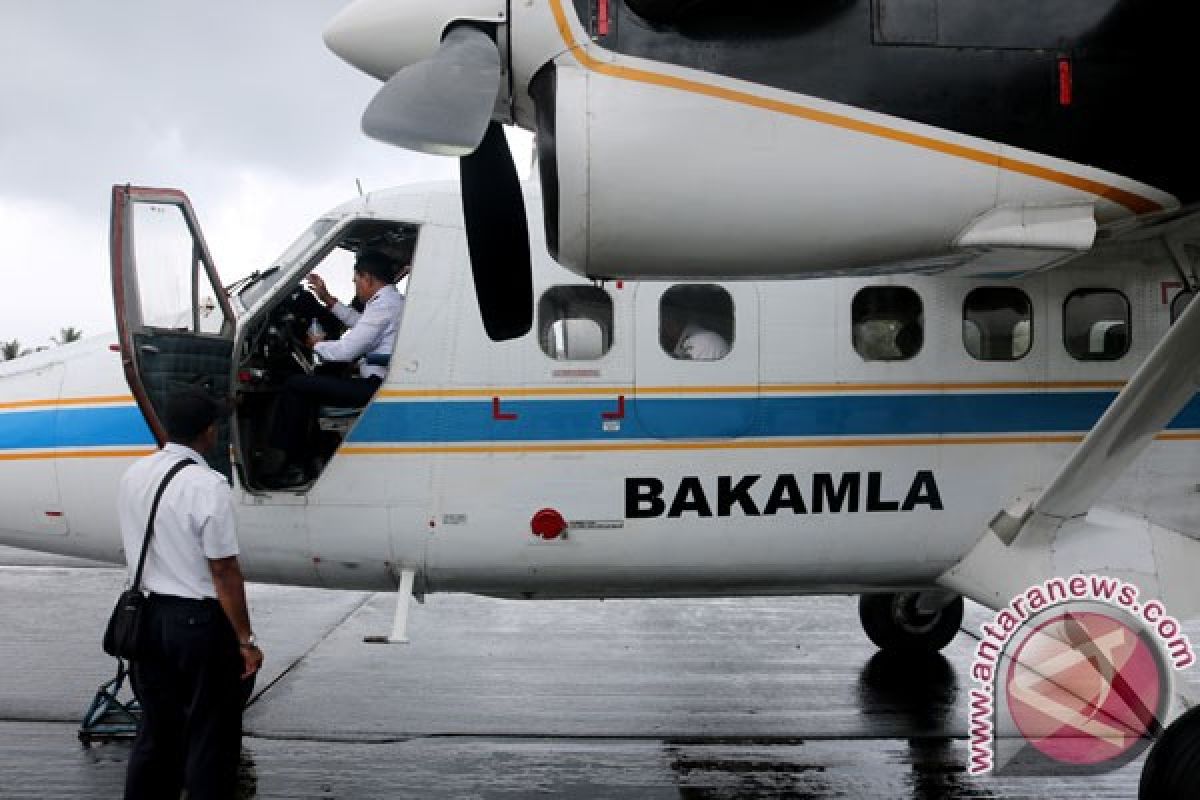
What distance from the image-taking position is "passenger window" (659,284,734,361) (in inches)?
242

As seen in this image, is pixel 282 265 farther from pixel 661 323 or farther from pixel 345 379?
pixel 661 323

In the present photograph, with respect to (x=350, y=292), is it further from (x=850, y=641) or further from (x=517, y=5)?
(x=850, y=641)

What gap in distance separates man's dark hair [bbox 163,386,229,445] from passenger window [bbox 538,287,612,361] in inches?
79.4

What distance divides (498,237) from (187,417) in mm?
1763

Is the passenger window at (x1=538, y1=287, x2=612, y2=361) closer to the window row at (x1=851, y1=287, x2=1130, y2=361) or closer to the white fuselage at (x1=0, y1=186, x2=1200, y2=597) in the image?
the white fuselage at (x1=0, y1=186, x2=1200, y2=597)

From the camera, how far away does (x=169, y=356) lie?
557 cm

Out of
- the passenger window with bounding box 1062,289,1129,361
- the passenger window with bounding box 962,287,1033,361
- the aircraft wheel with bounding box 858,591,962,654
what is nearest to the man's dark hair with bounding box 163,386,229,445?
the passenger window with bounding box 962,287,1033,361

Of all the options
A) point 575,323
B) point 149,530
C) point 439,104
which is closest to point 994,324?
point 575,323

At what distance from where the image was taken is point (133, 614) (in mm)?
4355

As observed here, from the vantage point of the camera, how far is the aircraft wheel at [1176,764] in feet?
14.9

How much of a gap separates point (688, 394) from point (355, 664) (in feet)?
13.6

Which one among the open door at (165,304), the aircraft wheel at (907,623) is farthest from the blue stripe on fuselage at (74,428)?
the aircraft wheel at (907,623)

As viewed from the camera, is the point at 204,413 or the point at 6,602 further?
the point at 6,602

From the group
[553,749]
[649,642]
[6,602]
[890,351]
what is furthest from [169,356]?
[6,602]
